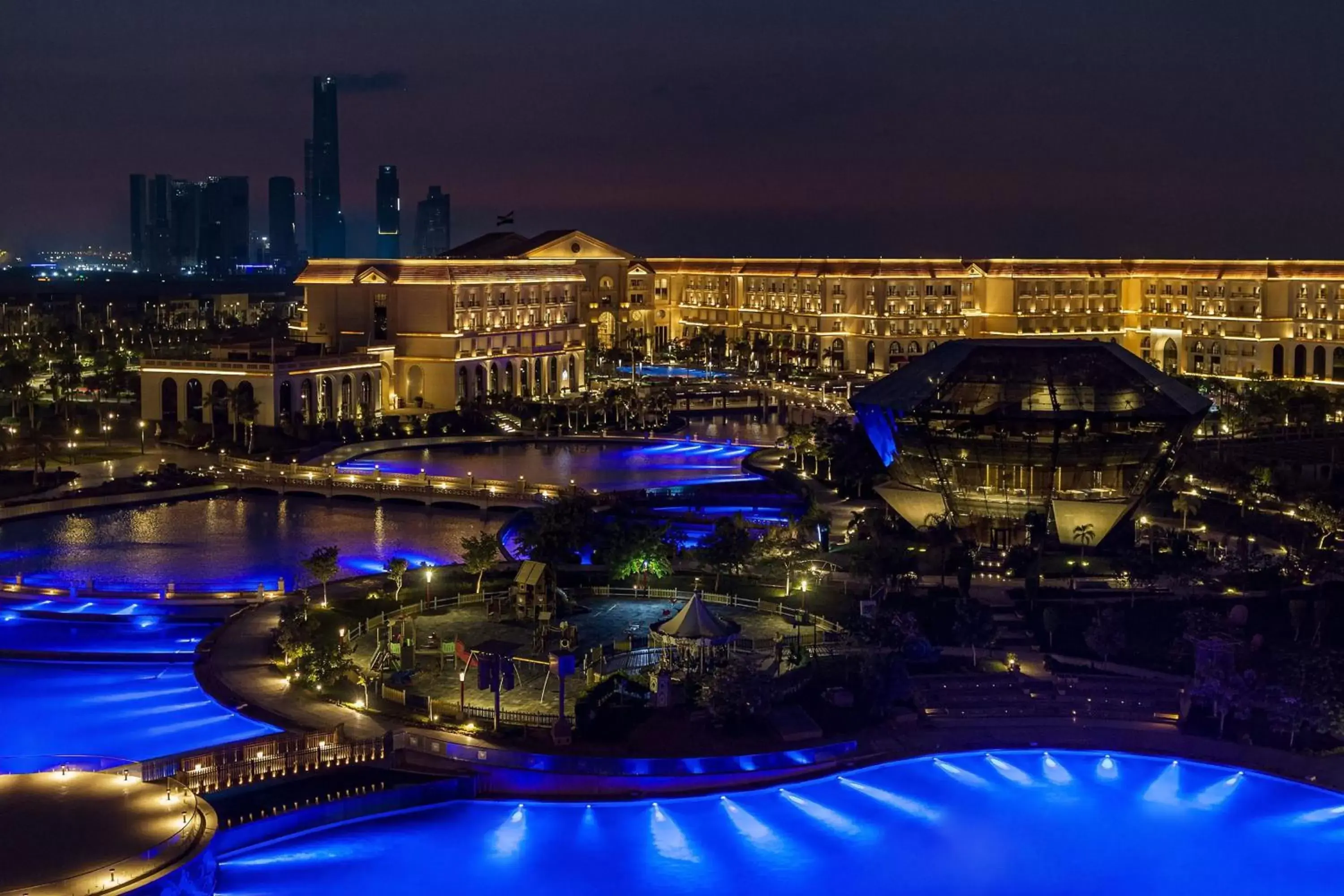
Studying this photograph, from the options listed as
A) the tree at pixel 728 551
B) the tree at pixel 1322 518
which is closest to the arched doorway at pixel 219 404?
the tree at pixel 728 551

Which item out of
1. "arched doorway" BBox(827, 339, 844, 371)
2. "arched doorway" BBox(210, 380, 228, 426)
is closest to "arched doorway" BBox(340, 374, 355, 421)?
"arched doorway" BBox(210, 380, 228, 426)


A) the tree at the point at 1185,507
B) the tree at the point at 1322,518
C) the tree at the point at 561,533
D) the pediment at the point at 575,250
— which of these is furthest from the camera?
the pediment at the point at 575,250

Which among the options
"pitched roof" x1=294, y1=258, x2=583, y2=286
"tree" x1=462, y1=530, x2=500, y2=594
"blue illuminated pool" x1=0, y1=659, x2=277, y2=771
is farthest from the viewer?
"pitched roof" x1=294, y1=258, x2=583, y2=286

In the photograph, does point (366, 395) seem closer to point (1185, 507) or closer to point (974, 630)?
point (1185, 507)

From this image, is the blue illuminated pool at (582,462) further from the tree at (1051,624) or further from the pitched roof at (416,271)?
the tree at (1051,624)

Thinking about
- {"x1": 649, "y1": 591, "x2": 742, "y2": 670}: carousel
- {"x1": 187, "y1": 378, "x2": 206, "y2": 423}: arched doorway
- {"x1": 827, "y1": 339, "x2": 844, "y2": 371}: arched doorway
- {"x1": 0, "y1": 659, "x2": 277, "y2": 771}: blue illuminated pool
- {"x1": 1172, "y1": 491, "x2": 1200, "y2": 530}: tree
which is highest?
{"x1": 827, "y1": 339, "x2": 844, "y2": 371}: arched doorway

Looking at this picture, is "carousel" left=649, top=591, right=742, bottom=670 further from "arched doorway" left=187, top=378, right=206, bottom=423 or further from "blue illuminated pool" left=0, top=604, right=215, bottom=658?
"arched doorway" left=187, top=378, right=206, bottom=423
